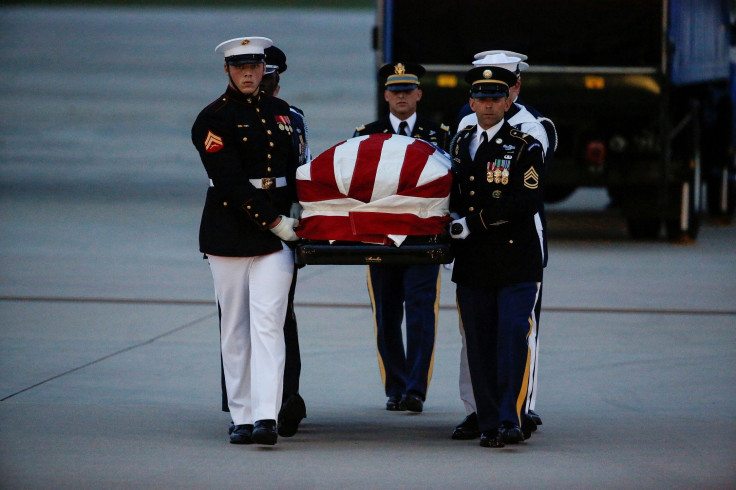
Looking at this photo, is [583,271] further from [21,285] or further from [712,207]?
[712,207]

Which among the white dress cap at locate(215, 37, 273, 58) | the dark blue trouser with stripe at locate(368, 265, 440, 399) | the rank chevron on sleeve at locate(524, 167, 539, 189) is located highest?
the white dress cap at locate(215, 37, 273, 58)

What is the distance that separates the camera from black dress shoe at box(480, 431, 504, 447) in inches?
253

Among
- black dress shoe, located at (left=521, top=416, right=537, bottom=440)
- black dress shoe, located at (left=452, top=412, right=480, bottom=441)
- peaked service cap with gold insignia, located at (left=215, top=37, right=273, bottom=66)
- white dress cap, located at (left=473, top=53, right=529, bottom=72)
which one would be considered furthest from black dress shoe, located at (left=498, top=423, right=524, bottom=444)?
peaked service cap with gold insignia, located at (left=215, top=37, right=273, bottom=66)

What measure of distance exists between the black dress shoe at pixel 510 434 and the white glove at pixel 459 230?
0.93 m

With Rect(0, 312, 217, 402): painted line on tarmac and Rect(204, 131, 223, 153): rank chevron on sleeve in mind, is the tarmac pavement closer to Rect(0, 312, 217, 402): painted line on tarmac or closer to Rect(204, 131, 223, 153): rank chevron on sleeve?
Rect(0, 312, 217, 402): painted line on tarmac

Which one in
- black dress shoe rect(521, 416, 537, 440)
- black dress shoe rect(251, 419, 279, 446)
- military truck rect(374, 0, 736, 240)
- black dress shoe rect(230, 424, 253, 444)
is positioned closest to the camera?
black dress shoe rect(251, 419, 279, 446)

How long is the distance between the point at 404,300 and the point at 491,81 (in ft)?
6.14

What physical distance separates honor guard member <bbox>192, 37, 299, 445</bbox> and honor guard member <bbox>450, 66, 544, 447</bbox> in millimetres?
868

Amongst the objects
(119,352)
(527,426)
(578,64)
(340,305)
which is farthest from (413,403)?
(578,64)

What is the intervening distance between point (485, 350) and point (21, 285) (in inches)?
260

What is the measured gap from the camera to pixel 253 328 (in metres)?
6.52

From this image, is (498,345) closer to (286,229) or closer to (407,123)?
(286,229)

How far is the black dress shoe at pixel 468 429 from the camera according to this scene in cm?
669

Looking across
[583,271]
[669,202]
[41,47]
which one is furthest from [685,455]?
[41,47]
